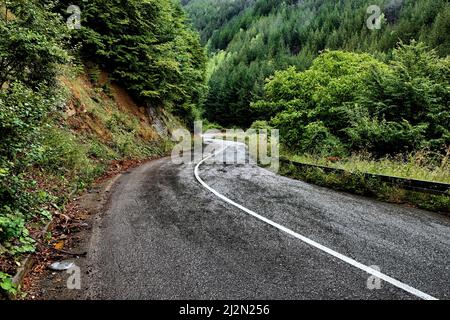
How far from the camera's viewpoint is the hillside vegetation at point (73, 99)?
211 inches

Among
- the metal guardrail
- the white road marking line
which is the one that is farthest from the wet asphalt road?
the metal guardrail

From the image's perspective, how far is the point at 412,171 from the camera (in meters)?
9.23

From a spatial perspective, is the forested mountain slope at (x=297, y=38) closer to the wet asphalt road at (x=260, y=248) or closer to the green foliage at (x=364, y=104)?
the green foliage at (x=364, y=104)

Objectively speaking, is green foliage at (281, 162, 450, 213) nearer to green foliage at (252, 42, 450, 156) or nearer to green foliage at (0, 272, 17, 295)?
green foliage at (252, 42, 450, 156)

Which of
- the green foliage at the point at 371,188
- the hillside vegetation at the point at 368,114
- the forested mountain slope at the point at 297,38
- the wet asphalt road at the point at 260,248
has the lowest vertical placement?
the wet asphalt road at the point at 260,248

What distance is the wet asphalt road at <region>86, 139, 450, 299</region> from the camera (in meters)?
3.87

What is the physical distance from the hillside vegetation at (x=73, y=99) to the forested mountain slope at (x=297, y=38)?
31.2 metres

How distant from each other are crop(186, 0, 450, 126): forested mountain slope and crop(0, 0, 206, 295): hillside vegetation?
31.2 m

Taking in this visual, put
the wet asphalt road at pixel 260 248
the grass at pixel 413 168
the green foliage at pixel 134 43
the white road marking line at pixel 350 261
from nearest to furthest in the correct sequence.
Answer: the white road marking line at pixel 350 261 → the wet asphalt road at pixel 260 248 → the grass at pixel 413 168 → the green foliage at pixel 134 43

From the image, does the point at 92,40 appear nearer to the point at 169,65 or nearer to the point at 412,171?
the point at 169,65

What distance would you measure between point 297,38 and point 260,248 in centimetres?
14417

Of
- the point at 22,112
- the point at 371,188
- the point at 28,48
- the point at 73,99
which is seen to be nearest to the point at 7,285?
the point at 22,112

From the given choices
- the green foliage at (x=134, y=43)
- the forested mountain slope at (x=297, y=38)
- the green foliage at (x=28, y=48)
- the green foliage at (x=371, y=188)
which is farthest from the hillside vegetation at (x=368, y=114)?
the forested mountain slope at (x=297, y=38)

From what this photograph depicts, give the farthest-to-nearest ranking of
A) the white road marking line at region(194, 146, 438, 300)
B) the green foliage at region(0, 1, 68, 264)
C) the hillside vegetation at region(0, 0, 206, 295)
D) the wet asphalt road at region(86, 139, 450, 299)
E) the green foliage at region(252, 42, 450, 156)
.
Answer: the green foliage at region(252, 42, 450, 156) → the hillside vegetation at region(0, 0, 206, 295) → the green foliage at region(0, 1, 68, 264) → the wet asphalt road at region(86, 139, 450, 299) → the white road marking line at region(194, 146, 438, 300)
